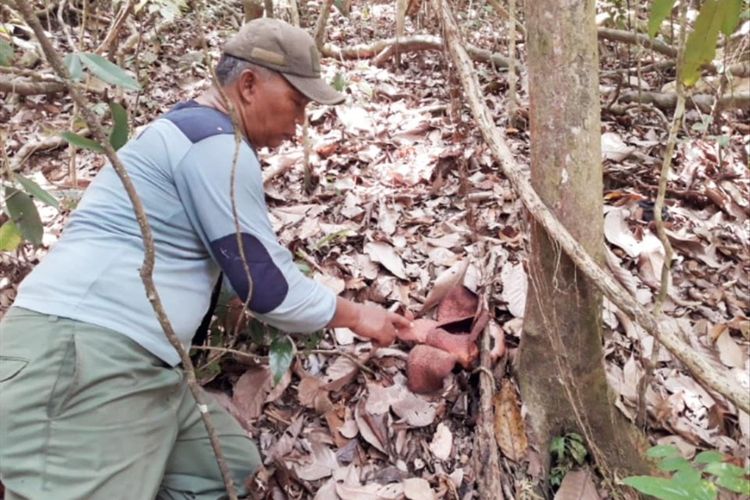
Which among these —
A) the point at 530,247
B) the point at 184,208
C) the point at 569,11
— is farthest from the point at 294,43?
the point at 530,247

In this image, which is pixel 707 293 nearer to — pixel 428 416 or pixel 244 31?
pixel 428 416

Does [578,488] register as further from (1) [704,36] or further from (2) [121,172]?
(2) [121,172]

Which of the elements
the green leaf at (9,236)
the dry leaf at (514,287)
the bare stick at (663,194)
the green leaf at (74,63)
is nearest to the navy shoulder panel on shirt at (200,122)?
the green leaf at (74,63)

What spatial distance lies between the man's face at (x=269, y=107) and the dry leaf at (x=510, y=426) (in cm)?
123

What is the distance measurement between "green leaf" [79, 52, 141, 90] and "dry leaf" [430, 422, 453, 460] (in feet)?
5.13

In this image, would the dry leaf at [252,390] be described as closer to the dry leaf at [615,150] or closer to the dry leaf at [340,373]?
the dry leaf at [340,373]

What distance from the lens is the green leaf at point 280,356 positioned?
88.8 inches

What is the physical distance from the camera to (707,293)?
9.18 feet

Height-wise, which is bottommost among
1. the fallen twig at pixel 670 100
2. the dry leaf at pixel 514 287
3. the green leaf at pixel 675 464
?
the dry leaf at pixel 514 287

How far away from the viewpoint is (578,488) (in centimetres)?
212

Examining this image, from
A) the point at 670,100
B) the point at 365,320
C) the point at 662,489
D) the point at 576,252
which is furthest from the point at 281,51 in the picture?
the point at 670,100

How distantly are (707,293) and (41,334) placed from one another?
8.64ft

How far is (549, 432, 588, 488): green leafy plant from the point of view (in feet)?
7.16

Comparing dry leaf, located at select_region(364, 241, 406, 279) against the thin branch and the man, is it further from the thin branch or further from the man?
the thin branch
